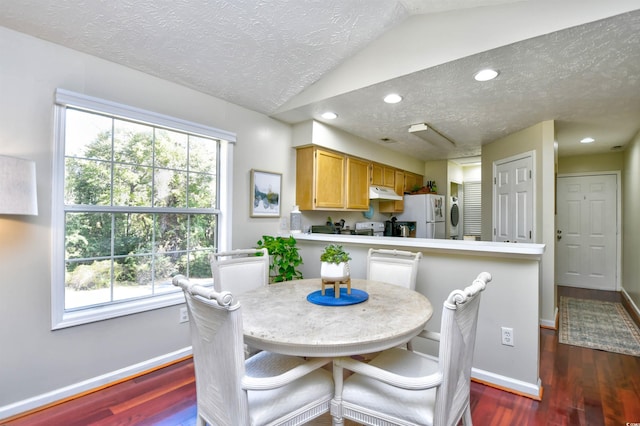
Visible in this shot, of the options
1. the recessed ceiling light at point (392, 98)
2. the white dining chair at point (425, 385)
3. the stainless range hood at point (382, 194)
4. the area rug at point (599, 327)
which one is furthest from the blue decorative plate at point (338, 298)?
the stainless range hood at point (382, 194)

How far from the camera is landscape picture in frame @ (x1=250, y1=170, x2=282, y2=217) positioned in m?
3.23

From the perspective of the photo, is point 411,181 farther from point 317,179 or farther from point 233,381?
point 233,381

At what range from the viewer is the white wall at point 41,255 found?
6.01ft

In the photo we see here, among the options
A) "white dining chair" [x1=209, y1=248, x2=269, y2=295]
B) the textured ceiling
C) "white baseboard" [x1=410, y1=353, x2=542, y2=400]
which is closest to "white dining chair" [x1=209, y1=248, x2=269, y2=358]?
"white dining chair" [x1=209, y1=248, x2=269, y2=295]

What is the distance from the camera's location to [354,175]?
420cm

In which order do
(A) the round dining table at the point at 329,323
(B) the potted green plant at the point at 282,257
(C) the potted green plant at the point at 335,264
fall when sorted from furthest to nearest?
(B) the potted green plant at the point at 282,257 < (C) the potted green plant at the point at 335,264 < (A) the round dining table at the point at 329,323

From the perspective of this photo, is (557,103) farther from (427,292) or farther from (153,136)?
(153,136)

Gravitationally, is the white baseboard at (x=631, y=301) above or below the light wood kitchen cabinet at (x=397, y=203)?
below

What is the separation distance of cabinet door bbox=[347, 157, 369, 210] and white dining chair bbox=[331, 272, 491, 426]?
2809mm

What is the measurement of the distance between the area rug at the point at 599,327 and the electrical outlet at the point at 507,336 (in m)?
1.43

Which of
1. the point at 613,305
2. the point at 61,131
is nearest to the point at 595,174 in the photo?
the point at 613,305

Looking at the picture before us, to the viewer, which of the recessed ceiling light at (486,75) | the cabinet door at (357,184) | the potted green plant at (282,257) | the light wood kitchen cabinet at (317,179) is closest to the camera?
the recessed ceiling light at (486,75)

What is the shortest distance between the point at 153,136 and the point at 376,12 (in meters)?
1.98

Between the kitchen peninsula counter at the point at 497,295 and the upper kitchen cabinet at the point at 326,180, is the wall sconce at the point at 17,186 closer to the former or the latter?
the upper kitchen cabinet at the point at 326,180
